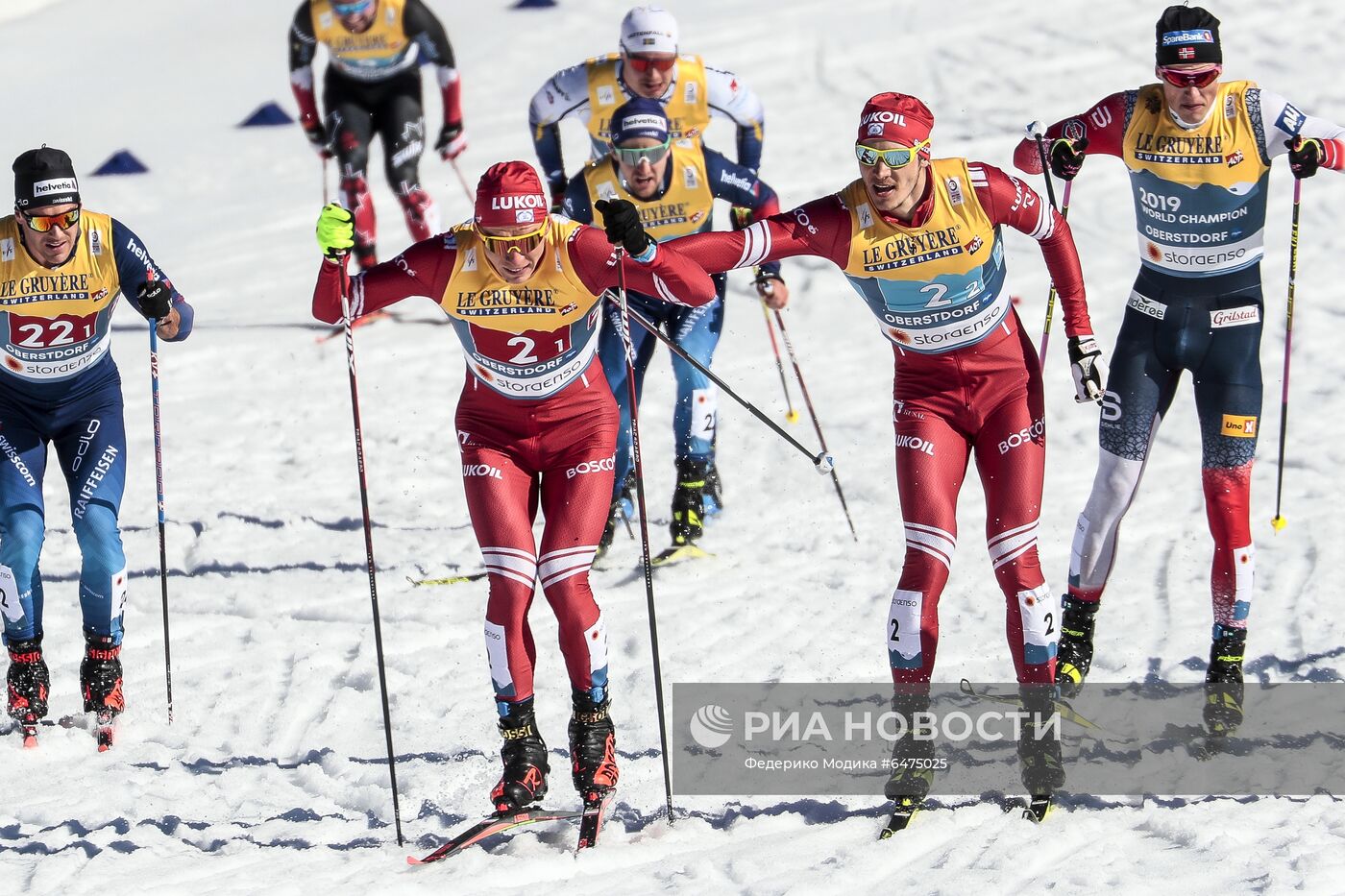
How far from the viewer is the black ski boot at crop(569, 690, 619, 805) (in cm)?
579

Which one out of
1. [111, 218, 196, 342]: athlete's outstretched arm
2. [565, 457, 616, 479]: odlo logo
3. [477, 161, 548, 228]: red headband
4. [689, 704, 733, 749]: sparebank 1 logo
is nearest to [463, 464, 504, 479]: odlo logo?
[565, 457, 616, 479]: odlo logo

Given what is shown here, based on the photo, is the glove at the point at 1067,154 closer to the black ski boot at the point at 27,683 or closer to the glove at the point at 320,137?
the black ski boot at the point at 27,683

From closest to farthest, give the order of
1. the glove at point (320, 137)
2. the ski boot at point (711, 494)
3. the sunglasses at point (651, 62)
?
the ski boot at point (711, 494), the sunglasses at point (651, 62), the glove at point (320, 137)

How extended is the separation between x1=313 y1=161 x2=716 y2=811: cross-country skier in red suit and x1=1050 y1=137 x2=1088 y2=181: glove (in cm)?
164

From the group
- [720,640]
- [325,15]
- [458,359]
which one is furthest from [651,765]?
[325,15]

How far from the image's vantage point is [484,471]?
590 centimetres

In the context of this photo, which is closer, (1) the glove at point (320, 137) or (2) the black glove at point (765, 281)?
(2) the black glove at point (765, 281)

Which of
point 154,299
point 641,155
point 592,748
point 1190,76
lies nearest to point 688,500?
point 641,155

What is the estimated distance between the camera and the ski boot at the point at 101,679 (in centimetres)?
682

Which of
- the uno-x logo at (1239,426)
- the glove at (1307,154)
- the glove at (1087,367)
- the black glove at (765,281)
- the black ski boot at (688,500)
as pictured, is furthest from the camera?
the black ski boot at (688,500)

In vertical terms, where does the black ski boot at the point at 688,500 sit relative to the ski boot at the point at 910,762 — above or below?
above

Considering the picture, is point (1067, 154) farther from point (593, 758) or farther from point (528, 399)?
point (593, 758)

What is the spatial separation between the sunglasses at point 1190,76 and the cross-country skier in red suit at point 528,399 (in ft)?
6.50

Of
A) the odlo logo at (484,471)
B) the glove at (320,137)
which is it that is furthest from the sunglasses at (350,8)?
the odlo logo at (484,471)
